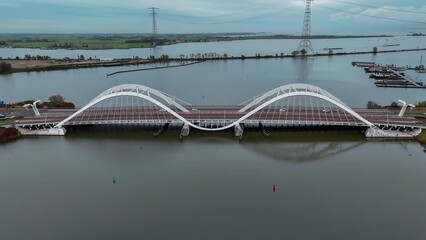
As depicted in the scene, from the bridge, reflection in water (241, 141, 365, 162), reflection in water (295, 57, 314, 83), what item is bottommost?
reflection in water (241, 141, 365, 162)

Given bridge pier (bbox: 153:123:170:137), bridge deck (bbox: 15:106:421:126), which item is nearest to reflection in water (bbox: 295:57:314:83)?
bridge deck (bbox: 15:106:421:126)

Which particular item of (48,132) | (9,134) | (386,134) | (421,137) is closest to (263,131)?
(386,134)

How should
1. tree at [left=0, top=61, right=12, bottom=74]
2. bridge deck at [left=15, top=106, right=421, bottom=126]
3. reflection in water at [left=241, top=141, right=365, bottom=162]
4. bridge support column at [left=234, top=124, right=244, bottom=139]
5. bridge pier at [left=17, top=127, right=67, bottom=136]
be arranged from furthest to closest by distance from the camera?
1. tree at [left=0, top=61, right=12, bottom=74]
2. bridge pier at [left=17, top=127, right=67, bottom=136]
3. bridge deck at [left=15, top=106, right=421, bottom=126]
4. bridge support column at [left=234, top=124, right=244, bottom=139]
5. reflection in water at [left=241, top=141, right=365, bottom=162]

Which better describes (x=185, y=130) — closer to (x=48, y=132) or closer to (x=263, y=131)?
(x=263, y=131)

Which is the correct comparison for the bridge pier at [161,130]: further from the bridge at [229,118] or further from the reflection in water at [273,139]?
the reflection in water at [273,139]

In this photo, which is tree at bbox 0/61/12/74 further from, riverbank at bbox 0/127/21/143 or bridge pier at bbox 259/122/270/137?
bridge pier at bbox 259/122/270/137

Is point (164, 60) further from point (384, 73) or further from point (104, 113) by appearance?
point (104, 113)
